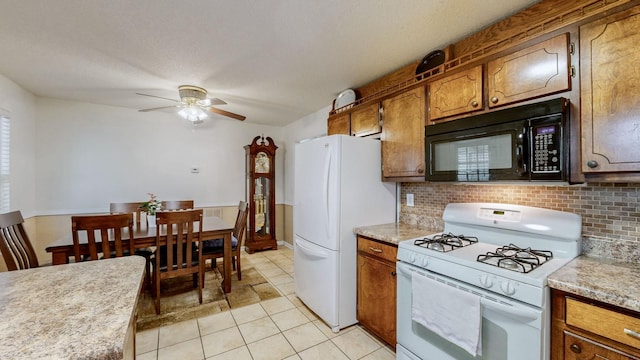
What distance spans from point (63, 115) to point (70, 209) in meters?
1.28

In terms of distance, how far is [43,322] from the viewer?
0.76 meters

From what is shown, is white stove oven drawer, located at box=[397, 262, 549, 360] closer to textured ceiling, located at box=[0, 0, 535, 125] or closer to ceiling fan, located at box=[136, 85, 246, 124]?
textured ceiling, located at box=[0, 0, 535, 125]

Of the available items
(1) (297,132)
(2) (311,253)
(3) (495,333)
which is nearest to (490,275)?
(3) (495,333)

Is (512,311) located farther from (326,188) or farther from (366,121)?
(366,121)

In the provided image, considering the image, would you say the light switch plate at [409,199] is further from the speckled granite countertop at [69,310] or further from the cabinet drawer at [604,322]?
the speckled granite countertop at [69,310]

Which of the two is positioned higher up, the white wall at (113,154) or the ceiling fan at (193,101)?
the ceiling fan at (193,101)

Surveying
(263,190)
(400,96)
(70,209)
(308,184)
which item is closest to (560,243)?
(400,96)

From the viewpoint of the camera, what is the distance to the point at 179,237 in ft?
8.31

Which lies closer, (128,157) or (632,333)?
(632,333)

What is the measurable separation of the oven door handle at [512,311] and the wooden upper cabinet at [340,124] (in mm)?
1979

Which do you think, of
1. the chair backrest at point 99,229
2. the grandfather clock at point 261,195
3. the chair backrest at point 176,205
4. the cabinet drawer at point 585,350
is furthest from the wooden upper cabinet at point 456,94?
the chair backrest at point 176,205

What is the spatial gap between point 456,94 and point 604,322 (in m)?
1.42

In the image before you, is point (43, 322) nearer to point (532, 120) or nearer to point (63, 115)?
point (532, 120)

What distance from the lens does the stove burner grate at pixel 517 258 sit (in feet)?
4.24
